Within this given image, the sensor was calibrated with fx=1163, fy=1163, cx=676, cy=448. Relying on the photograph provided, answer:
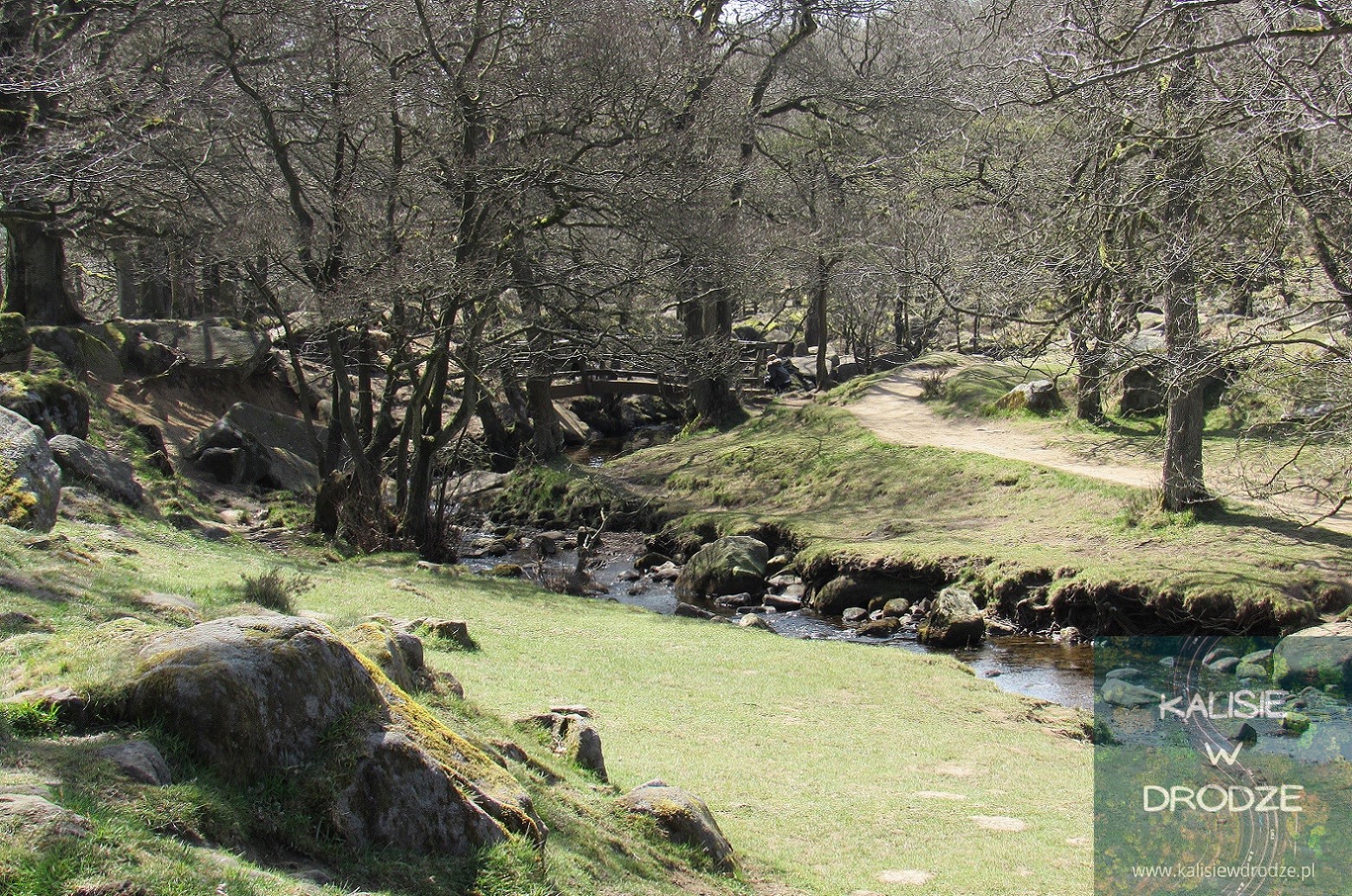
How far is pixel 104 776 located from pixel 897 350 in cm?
4265

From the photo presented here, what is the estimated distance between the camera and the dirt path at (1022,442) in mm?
17344

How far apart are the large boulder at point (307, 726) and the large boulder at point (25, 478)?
278 inches

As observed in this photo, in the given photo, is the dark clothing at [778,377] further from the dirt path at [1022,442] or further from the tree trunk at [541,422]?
the tree trunk at [541,422]

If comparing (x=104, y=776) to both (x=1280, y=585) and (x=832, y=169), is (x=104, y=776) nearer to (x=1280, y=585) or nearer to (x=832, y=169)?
(x=1280, y=585)

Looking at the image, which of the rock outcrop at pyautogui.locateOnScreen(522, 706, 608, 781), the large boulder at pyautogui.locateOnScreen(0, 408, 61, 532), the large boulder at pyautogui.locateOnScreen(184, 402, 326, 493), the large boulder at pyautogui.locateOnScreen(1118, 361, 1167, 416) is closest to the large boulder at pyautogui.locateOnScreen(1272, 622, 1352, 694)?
the rock outcrop at pyautogui.locateOnScreen(522, 706, 608, 781)

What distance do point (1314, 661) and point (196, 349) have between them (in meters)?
24.3

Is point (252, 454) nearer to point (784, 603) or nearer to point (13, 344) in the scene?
point (13, 344)

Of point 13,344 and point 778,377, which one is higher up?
point 13,344

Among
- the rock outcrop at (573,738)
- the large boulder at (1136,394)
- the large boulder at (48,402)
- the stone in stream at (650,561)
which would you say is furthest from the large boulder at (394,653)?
the large boulder at (1136,394)

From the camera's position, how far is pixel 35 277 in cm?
2362

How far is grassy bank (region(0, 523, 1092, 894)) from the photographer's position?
15.7ft

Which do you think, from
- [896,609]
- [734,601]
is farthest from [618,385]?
[896,609]
